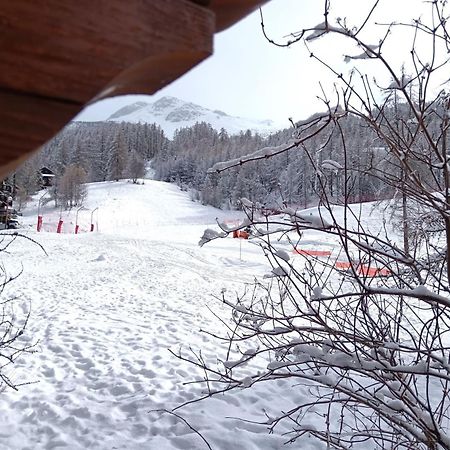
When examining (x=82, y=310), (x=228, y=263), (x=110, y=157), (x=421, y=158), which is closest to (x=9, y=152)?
(x=421, y=158)

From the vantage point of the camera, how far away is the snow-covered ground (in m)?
4.38

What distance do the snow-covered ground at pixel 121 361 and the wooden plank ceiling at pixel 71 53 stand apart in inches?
171

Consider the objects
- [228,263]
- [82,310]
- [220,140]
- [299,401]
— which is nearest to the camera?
[299,401]

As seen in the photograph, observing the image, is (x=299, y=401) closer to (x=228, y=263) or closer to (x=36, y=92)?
(x=36, y=92)

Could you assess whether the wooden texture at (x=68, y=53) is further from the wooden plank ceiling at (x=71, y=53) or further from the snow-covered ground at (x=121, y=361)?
the snow-covered ground at (x=121, y=361)

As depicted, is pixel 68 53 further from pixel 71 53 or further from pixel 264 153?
pixel 264 153

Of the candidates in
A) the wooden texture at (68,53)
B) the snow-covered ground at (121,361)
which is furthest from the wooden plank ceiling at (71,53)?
the snow-covered ground at (121,361)

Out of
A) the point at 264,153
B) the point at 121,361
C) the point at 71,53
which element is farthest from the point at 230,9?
the point at 121,361

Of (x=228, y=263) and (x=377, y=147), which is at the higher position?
(x=377, y=147)

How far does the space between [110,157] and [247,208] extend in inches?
2761

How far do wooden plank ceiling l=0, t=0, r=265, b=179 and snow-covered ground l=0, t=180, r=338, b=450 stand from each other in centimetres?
435

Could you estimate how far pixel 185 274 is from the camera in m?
14.6

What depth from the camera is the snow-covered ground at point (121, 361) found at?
14.4ft

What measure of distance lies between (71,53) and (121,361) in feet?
21.8
